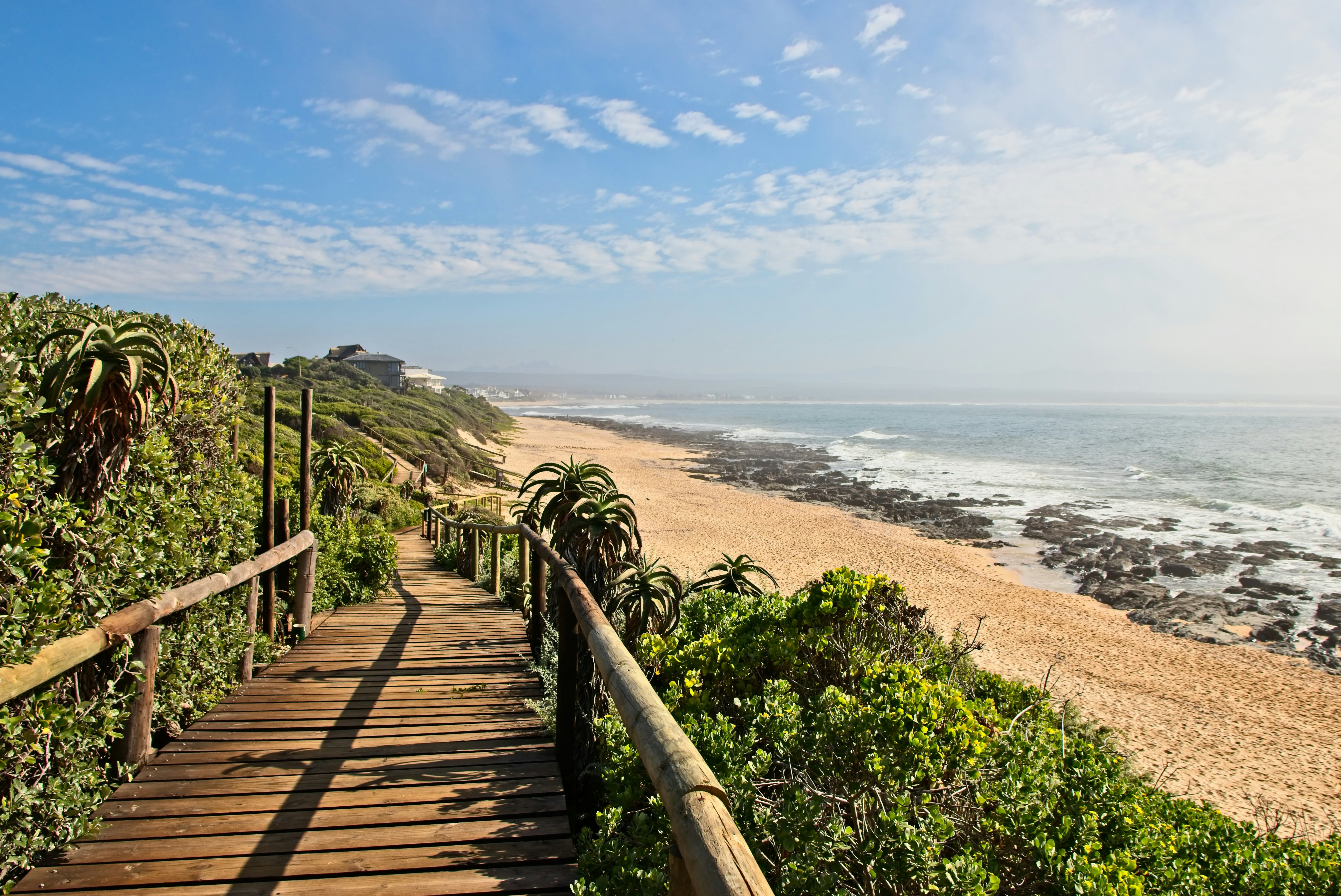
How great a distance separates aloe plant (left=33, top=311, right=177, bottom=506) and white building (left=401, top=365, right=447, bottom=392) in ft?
174

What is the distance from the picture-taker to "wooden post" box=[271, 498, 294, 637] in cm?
538

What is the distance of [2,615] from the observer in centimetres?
221

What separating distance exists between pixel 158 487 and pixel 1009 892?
12.2 feet

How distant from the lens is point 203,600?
12.4 feet

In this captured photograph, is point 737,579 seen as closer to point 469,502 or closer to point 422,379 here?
point 469,502

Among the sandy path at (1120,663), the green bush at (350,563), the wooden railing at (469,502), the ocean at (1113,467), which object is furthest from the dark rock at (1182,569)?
the green bush at (350,563)

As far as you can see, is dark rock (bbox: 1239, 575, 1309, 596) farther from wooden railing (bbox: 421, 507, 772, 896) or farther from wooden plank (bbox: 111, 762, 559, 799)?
wooden plank (bbox: 111, 762, 559, 799)

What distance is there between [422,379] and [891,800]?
76.5 meters

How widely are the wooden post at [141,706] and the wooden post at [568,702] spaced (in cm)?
172

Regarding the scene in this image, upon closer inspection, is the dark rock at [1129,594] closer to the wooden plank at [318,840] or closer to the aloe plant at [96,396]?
the wooden plank at [318,840]

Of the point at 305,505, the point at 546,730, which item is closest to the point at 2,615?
the point at 546,730

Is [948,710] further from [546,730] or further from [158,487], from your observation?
[158,487]

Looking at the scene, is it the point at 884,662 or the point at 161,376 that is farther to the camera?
the point at 884,662

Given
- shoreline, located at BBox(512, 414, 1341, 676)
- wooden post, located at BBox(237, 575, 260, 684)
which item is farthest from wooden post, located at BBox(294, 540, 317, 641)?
shoreline, located at BBox(512, 414, 1341, 676)
